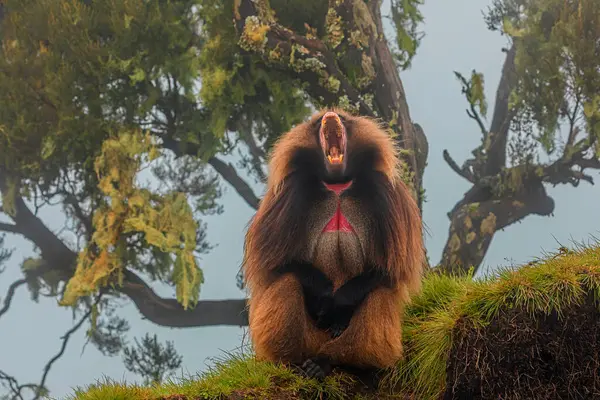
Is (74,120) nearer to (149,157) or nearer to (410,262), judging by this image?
(149,157)

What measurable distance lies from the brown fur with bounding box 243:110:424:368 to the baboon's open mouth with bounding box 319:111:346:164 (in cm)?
17

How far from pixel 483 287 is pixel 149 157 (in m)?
6.55

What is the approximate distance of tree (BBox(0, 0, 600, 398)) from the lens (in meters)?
8.66

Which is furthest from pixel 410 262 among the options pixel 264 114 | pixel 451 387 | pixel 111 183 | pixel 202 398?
pixel 264 114

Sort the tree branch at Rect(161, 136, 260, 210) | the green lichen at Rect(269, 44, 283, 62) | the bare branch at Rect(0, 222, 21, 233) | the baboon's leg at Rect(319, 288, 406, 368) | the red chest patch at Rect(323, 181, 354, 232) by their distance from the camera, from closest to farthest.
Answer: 1. the baboon's leg at Rect(319, 288, 406, 368)
2. the red chest patch at Rect(323, 181, 354, 232)
3. the green lichen at Rect(269, 44, 283, 62)
4. the bare branch at Rect(0, 222, 21, 233)
5. the tree branch at Rect(161, 136, 260, 210)

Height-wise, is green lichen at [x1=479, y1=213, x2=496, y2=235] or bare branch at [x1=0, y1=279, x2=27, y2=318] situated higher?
bare branch at [x1=0, y1=279, x2=27, y2=318]

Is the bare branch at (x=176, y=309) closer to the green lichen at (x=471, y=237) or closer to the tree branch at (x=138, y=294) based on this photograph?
the tree branch at (x=138, y=294)

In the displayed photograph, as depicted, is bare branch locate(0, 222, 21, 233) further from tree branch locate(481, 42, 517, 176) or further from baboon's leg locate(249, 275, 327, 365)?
baboon's leg locate(249, 275, 327, 365)

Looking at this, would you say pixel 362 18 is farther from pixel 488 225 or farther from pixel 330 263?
pixel 330 263

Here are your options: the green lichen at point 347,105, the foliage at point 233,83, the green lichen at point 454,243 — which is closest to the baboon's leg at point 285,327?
the green lichen at point 347,105

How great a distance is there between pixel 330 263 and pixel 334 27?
564 cm

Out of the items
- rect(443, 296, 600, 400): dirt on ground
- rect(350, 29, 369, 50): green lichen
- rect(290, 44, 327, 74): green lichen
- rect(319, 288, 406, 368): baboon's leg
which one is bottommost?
rect(443, 296, 600, 400): dirt on ground

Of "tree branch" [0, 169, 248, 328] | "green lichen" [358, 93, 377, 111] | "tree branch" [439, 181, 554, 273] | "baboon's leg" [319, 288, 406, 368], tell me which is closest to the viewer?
"baboon's leg" [319, 288, 406, 368]

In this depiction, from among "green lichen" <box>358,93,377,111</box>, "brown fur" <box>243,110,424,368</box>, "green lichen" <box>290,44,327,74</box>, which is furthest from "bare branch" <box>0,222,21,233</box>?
"brown fur" <box>243,110,424,368</box>
